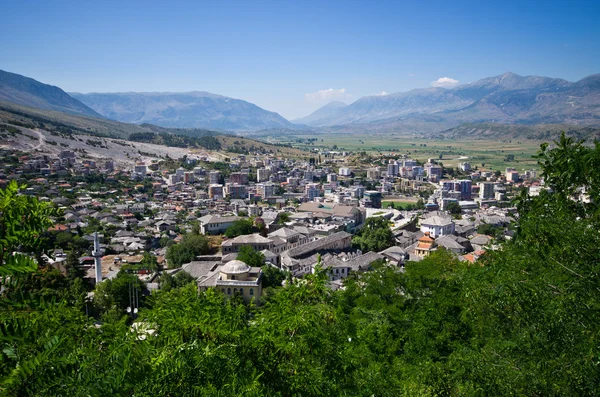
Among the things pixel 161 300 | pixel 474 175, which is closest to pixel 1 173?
pixel 161 300

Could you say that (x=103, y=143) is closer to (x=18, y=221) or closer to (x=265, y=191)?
(x=265, y=191)

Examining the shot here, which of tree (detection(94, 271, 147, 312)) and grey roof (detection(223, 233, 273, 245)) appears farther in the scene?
grey roof (detection(223, 233, 273, 245))

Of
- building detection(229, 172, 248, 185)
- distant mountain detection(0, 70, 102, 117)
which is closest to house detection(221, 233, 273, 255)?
building detection(229, 172, 248, 185)

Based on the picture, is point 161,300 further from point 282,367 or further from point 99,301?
point 99,301

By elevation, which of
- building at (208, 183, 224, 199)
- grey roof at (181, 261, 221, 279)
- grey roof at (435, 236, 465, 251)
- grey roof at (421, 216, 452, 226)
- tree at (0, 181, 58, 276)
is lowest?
→ building at (208, 183, 224, 199)

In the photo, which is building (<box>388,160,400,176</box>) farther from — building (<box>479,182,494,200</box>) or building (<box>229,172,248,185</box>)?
building (<box>229,172,248,185</box>)

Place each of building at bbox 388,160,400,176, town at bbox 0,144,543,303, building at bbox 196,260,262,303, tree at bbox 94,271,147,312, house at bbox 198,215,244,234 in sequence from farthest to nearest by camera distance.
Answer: building at bbox 388,160,400,176
house at bbox 198,215,244,234
town at bbox 0,144,543,303
building at bbox 196,260,262,303
tree at bbox 94,271,147,312

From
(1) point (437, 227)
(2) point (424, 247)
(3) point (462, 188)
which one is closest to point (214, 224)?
(2) point (424, 247)
